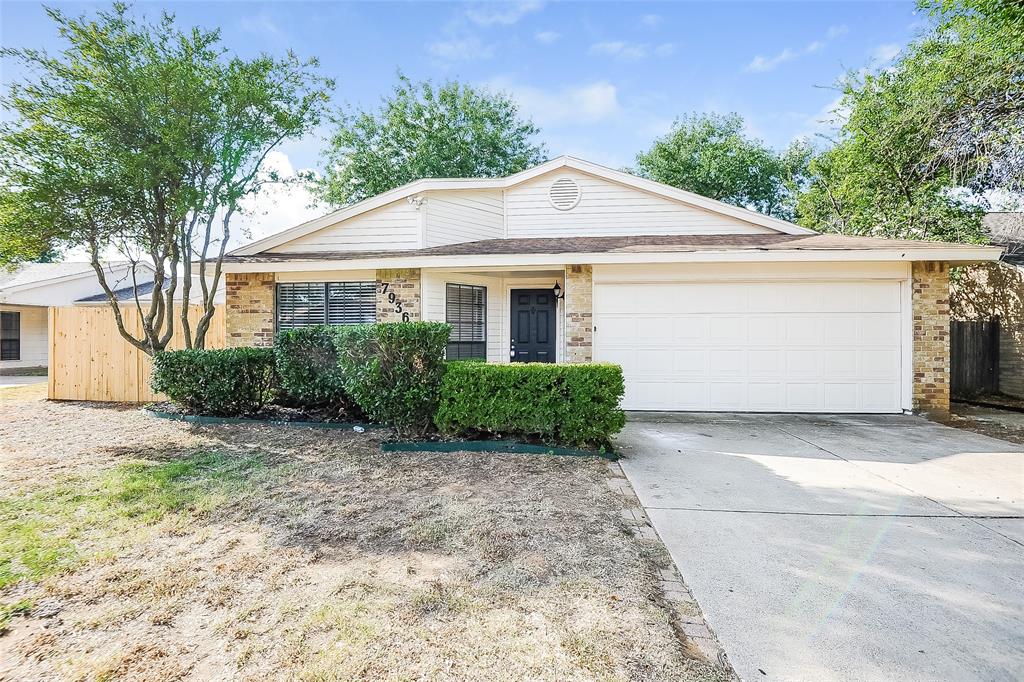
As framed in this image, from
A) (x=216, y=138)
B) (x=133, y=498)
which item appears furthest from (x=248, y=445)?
(x=216, y=138)

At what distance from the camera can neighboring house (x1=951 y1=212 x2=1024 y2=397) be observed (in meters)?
9.88

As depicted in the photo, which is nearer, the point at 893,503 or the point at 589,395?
the point at 893,503

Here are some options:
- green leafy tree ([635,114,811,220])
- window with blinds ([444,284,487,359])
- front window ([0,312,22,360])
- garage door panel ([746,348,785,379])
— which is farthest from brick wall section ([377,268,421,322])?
front window ([0,312,22,360])

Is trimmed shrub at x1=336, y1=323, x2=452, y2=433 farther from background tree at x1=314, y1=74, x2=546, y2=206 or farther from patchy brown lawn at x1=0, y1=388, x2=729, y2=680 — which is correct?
background tree at x1=314, y1=74, x2=546, y2=206

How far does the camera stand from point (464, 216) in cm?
1010

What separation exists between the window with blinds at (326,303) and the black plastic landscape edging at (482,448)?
3872mm

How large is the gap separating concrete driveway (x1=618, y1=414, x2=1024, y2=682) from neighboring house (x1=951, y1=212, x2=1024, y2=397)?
5910mm

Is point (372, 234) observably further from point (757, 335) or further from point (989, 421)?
point (989, 421)

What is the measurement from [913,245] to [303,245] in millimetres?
10965

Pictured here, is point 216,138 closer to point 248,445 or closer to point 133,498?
point 248,445

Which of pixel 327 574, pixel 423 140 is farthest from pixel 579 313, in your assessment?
pixel 423 140

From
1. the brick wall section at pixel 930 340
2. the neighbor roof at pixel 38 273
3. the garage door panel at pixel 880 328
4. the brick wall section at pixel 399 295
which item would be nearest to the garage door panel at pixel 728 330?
the garage door panel at pixel 880 328

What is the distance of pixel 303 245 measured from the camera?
1007 centimetres

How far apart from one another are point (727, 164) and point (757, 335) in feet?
48.0
